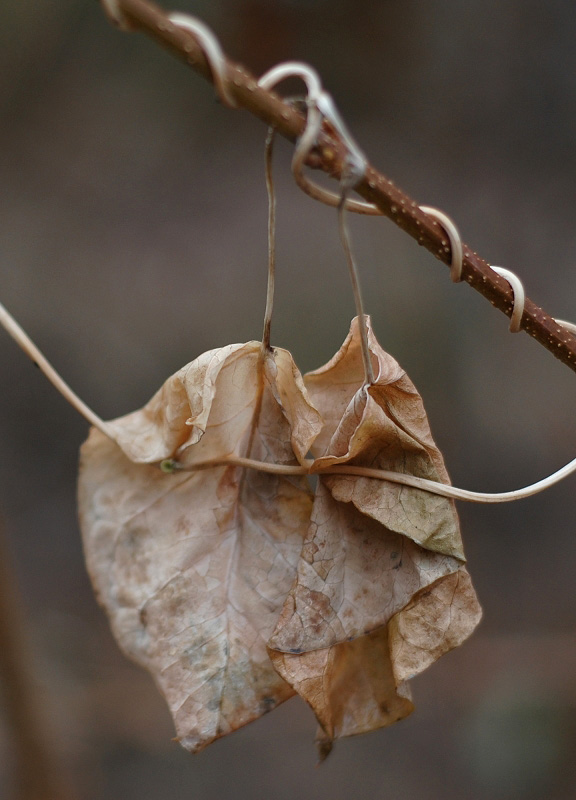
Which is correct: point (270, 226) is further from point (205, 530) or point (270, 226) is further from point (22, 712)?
point (22, 712)

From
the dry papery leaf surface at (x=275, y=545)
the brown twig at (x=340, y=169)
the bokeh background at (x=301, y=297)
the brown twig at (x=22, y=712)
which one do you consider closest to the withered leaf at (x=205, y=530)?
the dry papery leaf surface at (x=275, y=545)

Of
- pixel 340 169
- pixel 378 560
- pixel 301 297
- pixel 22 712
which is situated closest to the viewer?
pixel 340 169

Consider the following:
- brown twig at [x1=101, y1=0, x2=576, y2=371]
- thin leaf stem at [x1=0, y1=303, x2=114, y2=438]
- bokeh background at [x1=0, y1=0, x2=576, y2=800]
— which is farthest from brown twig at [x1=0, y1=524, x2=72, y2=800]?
brown twig at [x1=101, y1=0, x2=576, y2=371]

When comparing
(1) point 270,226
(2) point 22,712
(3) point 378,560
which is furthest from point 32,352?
(2) point 22,712

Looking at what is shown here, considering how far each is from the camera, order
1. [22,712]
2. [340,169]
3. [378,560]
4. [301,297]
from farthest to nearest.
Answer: [301,297], [22,712], [378,560], [340,169]

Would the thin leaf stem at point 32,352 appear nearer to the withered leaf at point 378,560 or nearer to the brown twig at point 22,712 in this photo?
the withered leaf at point 378,560
